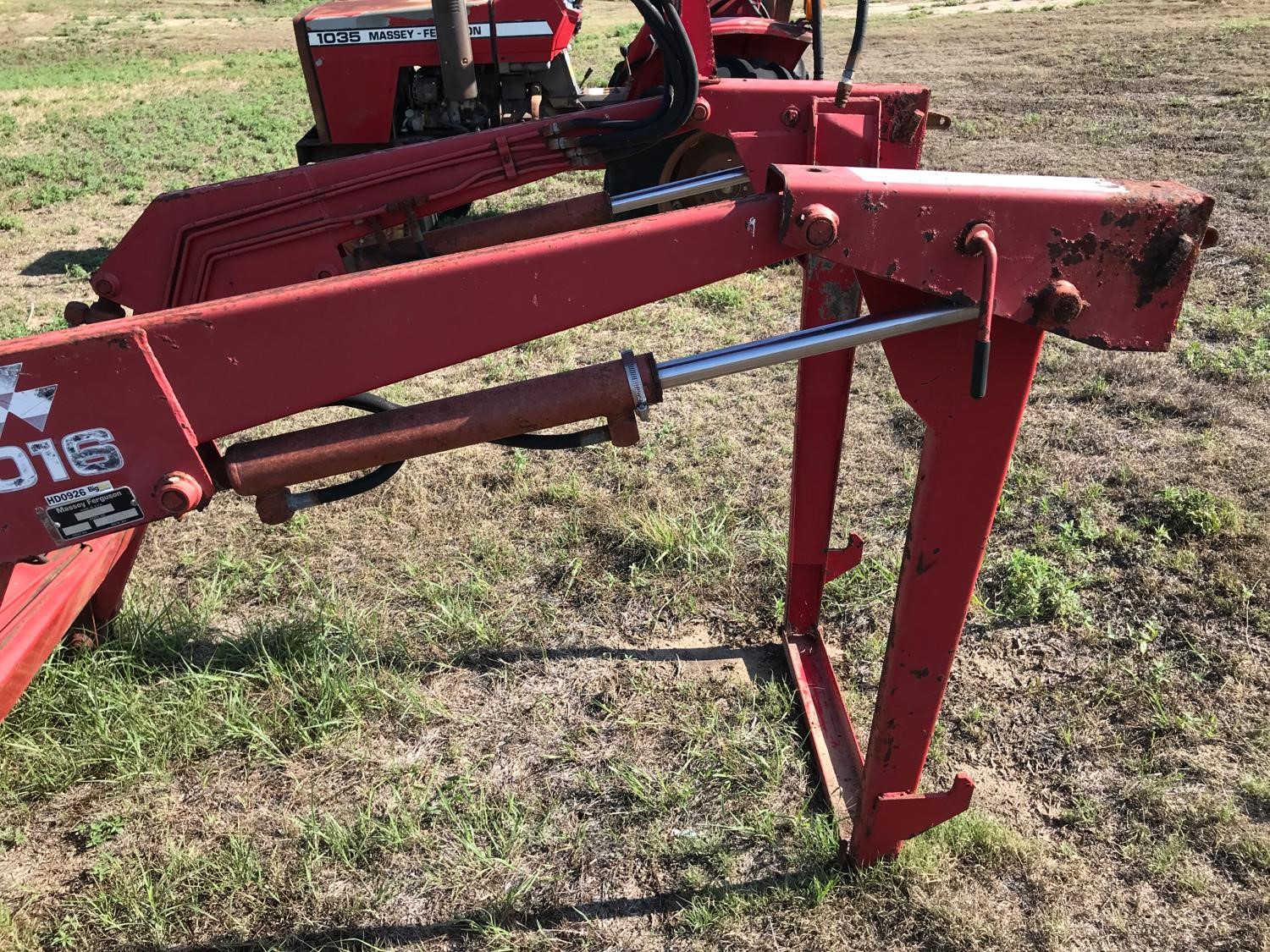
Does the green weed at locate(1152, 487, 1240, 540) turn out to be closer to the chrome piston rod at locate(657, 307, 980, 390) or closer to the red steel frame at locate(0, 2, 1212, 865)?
the red steel frame at locate(0, 2, 1212, 865)

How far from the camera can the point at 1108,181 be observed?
1632mm

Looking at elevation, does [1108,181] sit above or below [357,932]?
above

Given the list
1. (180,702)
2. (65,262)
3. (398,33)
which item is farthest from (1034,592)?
(65,262)

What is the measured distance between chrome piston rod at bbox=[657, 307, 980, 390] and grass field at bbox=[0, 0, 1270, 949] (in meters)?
1.56

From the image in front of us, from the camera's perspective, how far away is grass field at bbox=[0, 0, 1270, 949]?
2.48m

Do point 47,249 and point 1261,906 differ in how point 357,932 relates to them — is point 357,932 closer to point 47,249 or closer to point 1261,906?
point 1261,906

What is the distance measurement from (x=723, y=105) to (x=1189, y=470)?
2901mm

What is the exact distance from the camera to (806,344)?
5.79 ft

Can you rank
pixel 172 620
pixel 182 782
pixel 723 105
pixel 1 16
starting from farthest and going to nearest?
pixel 1 16, pixel 172 620, pixel 182 782, pixel 723 105

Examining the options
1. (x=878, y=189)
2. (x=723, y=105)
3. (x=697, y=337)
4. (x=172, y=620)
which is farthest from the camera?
(x=697, y=337)

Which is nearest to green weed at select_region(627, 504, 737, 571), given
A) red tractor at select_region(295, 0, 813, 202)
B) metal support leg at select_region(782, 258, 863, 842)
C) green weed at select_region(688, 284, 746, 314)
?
metal support leg at select_region(782, 258, 863, 842)

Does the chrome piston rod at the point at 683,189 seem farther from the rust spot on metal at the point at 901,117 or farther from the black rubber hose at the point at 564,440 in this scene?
the black rubber hose at the point at 564,440

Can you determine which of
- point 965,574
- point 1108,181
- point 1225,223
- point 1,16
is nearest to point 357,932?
point 965,574

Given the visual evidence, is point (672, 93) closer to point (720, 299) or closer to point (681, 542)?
point (681, 542)
